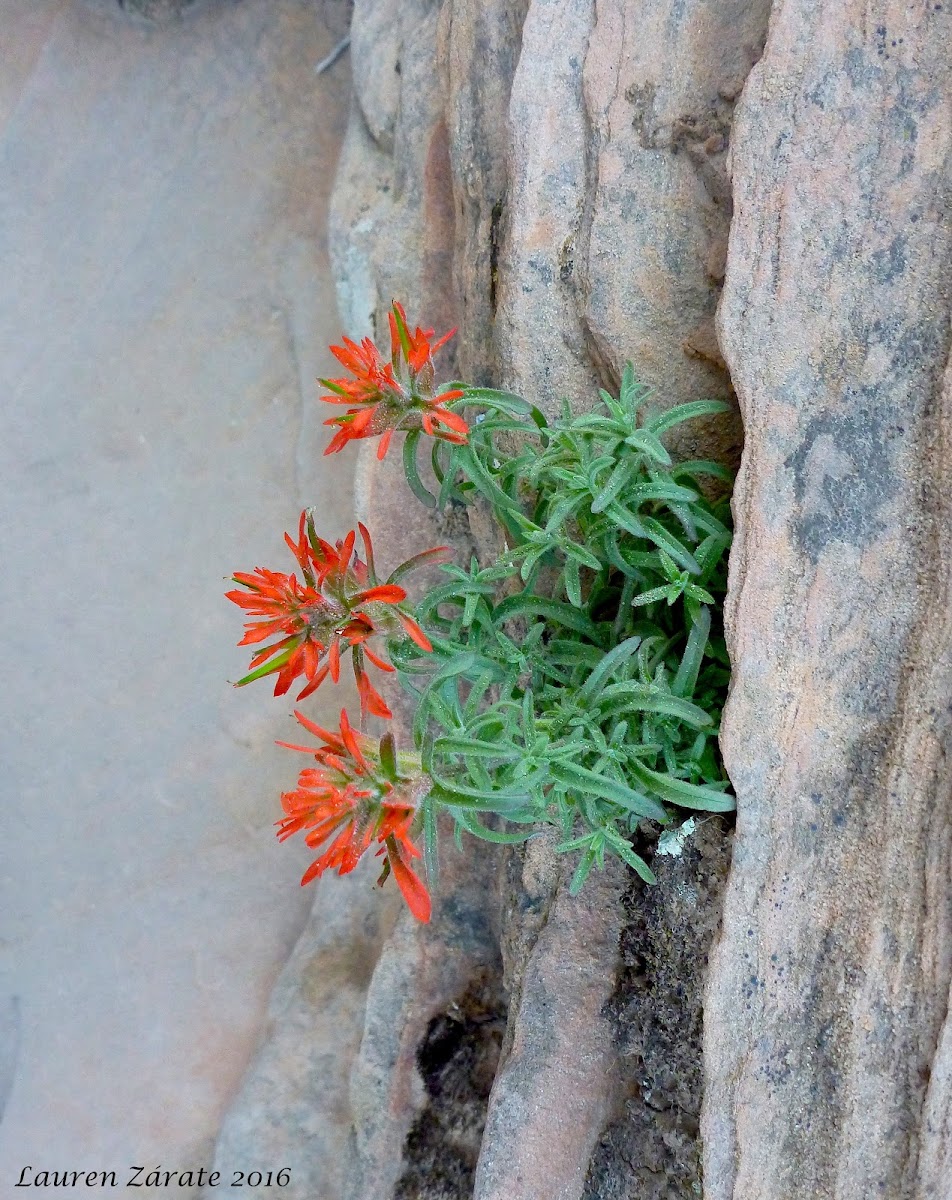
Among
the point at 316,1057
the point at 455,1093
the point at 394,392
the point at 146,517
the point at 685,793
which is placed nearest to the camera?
the point at 394,392

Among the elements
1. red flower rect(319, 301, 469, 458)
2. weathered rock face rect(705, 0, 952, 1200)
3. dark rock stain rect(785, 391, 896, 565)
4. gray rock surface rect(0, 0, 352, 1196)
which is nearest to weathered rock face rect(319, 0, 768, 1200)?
weathered rock face rect(705, 0, 952, 1200)

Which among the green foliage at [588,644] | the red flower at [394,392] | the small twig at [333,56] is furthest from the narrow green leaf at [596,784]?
the small twig at [333,56]

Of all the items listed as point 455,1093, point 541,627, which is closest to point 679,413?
point 541,627

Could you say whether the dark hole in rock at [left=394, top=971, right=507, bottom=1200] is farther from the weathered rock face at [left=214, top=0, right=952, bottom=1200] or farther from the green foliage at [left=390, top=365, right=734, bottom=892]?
the green foliage at [left=390, top=365, right=734, bottom=892]

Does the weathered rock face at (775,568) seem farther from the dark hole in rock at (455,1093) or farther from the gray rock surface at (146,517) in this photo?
the gray rock surface at (146,517)

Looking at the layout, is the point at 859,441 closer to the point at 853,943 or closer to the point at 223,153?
the point at 853,943

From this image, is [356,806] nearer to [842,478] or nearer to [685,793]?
[685,793]
